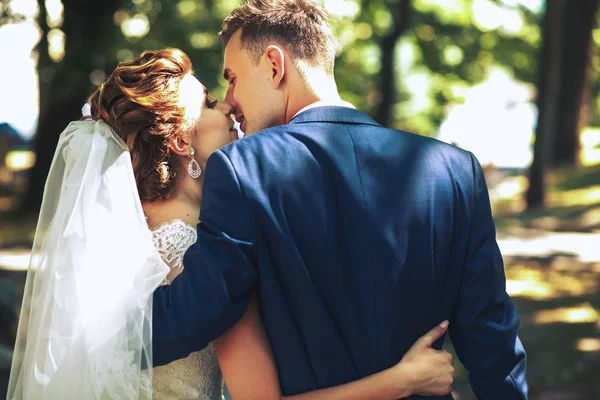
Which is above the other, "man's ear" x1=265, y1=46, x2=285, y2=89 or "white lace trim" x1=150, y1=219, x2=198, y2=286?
"man's ear" x1=265, y1=46, x2=285, y2=89

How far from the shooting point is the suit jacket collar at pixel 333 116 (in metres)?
2.40

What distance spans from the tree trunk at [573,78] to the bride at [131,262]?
53.5ft

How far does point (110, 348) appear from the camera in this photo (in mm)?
2451

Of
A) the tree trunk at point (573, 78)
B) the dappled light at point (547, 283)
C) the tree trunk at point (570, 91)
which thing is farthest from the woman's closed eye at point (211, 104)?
the tree trunk at point (573, 78)

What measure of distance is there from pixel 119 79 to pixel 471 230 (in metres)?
1.32

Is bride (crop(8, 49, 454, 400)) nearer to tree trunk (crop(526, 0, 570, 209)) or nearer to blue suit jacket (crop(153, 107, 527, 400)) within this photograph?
blue suit jacket (crop(153, 107, 527, 400))

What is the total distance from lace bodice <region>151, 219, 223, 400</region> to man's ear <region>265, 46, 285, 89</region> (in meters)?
0.62

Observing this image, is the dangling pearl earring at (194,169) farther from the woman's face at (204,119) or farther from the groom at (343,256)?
the groom at (343,256)

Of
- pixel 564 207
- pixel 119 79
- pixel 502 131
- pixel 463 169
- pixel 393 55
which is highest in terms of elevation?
pixel 119 79

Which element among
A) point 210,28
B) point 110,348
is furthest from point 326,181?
point 210,28

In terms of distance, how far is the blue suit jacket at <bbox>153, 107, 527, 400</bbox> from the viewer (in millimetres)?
2176

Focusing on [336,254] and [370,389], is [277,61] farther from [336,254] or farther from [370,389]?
[370,389]

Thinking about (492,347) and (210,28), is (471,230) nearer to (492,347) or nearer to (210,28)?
(492,347)

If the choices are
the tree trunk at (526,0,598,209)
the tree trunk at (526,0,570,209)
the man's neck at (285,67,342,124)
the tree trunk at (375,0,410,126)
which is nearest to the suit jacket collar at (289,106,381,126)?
the man's neck at (285,67,342,124)
